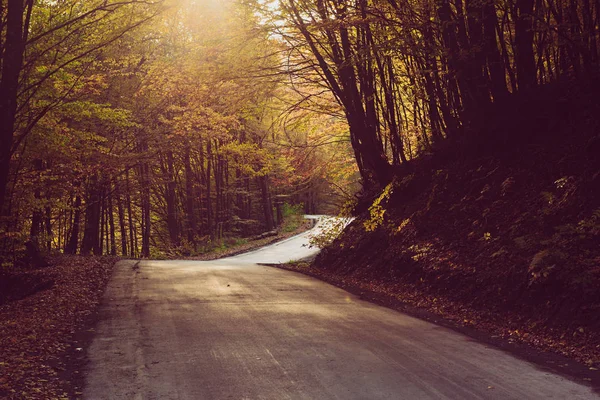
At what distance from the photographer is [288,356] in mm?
6230

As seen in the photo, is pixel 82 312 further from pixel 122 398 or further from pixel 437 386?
pixel 437 386

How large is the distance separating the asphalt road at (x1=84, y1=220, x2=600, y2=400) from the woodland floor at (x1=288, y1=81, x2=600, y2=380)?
37.3 inches

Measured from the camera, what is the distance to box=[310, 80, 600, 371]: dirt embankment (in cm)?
728

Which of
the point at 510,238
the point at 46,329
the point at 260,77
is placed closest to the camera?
the point at 46,329

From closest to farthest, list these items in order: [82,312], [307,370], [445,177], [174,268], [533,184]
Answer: [307,370] < [82,312] < [533,184] < [445,177] < [174,268]

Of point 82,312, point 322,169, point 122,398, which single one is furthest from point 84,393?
point 322,169

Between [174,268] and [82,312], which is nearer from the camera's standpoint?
Answer: [82,312]

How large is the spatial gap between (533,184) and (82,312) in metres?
8.37

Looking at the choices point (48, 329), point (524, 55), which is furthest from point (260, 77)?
point (48, 329)

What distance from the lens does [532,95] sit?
11.6 metres

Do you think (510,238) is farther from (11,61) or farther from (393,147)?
(11,61)

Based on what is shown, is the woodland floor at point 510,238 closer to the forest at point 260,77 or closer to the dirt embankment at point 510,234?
the dirt embankment at point 510,234

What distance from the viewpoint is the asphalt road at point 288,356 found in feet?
16.7

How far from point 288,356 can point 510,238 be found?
4.99 metres
